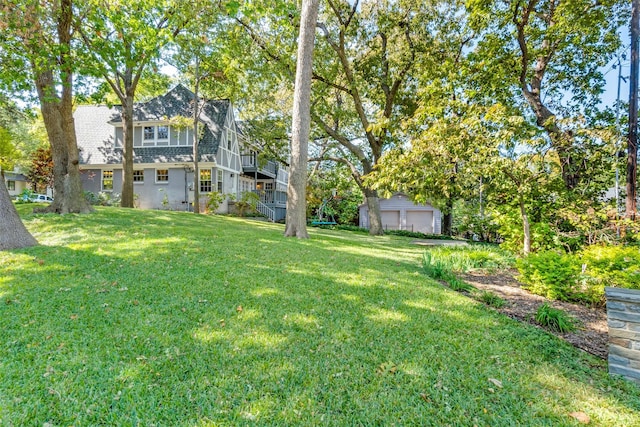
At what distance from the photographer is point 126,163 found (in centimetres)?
1458

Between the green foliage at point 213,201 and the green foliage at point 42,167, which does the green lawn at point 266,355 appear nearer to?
the green foliage at point 213,201

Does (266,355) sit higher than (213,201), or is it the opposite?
(213,201)

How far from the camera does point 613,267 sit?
4.86m

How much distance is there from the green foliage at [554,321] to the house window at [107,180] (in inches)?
918

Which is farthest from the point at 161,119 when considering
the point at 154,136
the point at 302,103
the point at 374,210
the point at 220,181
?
the point at 302,103

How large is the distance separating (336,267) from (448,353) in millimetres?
2899

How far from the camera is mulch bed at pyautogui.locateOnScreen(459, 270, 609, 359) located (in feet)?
11.1

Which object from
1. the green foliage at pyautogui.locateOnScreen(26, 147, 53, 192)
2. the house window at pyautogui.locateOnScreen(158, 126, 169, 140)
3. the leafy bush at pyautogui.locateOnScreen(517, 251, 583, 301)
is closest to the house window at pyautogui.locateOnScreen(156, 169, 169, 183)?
the house window at pyautogui.locateOnScreen(158, 126, 169, 140)

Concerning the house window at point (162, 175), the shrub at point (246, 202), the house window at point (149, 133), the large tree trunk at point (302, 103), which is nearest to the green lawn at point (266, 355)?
the large tree trunk at point (302, 103)

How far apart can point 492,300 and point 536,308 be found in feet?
1.82

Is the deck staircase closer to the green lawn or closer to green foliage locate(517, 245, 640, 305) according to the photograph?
the green lawn

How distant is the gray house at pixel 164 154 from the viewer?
63.2 feet

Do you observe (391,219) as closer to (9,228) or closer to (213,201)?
(213,201)

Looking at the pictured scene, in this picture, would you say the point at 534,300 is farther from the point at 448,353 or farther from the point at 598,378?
the point at 448,353
